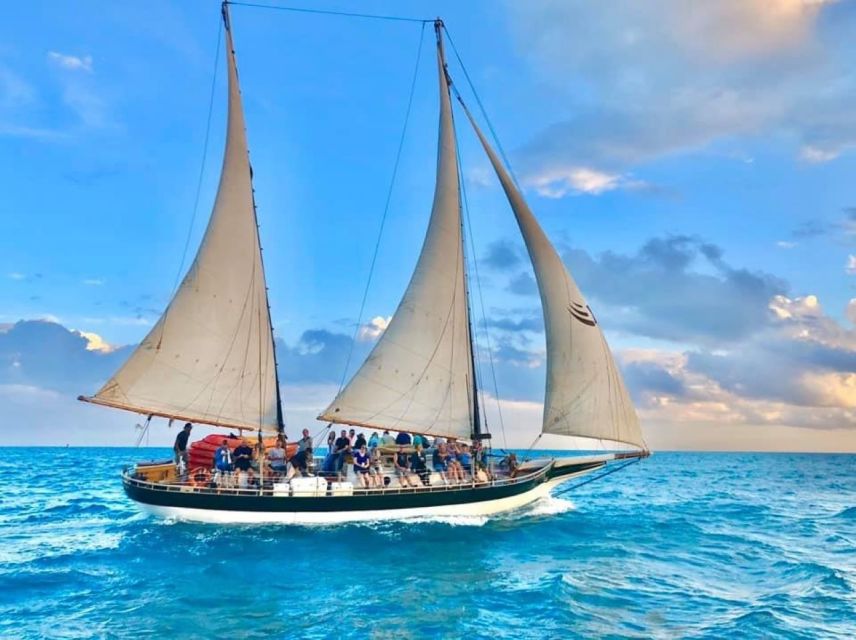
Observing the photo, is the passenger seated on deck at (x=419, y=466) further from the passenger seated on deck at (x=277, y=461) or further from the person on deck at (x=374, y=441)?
the passenger seated on deck at (x=277, y=461)

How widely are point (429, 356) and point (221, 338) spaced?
28.0 ft

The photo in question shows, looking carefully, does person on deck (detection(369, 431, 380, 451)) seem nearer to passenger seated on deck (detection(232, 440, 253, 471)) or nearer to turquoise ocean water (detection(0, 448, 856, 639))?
turquoise ocean water (detection(0, 448, 856, 639))

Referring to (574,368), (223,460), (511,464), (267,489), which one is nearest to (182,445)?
(223,460)

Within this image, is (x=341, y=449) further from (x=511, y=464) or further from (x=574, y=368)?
(x=574, y=368)

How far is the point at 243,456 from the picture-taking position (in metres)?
26.2

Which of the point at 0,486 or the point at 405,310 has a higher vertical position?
the point at 405,310

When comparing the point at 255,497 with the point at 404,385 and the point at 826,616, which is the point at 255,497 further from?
the point at 826,616

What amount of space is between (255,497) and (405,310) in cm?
943

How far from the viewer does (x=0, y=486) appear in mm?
47406

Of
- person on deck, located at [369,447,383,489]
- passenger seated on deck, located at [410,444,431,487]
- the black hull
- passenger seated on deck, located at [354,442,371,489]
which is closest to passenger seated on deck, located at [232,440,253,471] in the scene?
the black hull

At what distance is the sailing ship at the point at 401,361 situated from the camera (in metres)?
27.0

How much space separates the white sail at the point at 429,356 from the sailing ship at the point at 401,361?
4cm

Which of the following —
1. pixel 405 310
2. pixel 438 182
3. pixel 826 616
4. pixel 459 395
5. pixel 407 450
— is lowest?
pixel 826 616

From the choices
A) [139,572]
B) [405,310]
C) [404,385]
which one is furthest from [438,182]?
[139,572]
